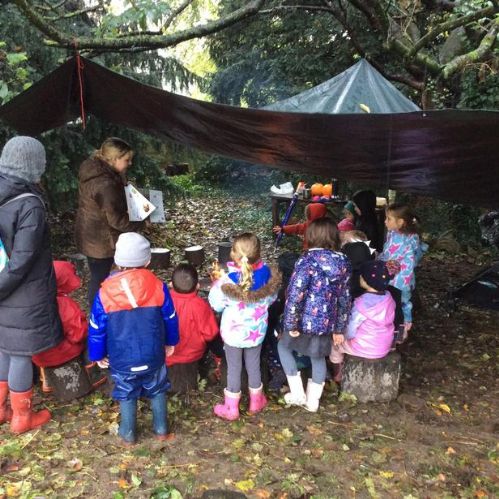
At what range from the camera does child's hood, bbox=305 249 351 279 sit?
126 inches

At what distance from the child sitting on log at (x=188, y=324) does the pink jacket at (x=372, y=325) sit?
1084 millimetres

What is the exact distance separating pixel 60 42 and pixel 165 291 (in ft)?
7.84

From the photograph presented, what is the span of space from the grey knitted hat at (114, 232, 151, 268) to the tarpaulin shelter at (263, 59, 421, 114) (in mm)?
2164

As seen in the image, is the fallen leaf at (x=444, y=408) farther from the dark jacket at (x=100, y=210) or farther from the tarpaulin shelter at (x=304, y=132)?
the dark jacket at (x=100, y=210)

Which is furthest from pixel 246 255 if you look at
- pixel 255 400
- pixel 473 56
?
pixel 473 56

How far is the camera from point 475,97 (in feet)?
26.5

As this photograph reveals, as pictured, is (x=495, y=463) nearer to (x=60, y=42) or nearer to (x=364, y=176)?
(x=364, y=176)

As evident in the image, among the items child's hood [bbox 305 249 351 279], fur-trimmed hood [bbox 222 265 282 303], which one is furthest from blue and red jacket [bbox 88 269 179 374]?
child's hood [bbox 305 249 351 279]

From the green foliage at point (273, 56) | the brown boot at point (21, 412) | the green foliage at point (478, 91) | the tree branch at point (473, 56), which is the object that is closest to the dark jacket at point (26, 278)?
the brown boot at point (21, 412)

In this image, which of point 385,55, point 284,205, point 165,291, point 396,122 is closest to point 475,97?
point 385,55

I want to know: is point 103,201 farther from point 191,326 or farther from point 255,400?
point 255,400

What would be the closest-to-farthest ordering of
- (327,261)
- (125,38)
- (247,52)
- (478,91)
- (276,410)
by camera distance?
(327,261) → (276,410) → (125,38) → (478,91) → (247,52)

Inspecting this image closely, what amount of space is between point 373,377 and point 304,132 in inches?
82.9

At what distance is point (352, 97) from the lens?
4.62 meters
